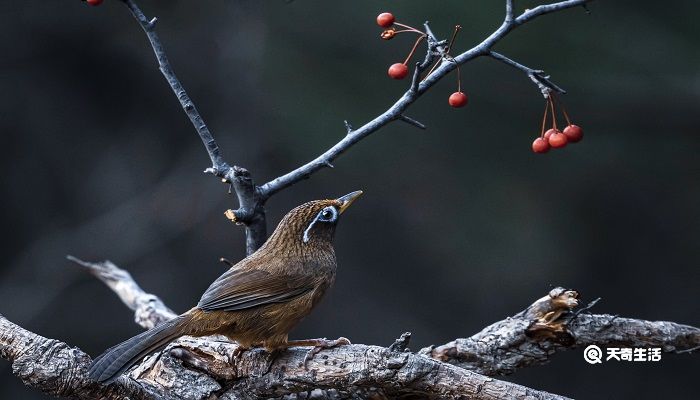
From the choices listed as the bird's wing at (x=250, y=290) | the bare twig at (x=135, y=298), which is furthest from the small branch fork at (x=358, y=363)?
the bare twig at (x=135, y=298)

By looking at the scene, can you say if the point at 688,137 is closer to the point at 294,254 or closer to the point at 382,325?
the point at 382,325

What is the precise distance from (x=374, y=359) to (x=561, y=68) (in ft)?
14.8

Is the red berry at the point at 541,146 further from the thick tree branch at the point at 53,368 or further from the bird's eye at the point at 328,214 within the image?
the thick tree branch at the point at 53,368

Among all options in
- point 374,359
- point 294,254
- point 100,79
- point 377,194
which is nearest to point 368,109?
point 377,194

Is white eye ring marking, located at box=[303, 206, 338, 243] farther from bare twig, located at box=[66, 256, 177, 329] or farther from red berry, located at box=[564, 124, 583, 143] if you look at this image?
red berry, located at box=[564, 124, 583, 143]

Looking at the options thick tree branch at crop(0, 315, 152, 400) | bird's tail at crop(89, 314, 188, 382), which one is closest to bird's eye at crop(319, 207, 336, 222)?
bird's tail at crop(89, 314, 188, 382)

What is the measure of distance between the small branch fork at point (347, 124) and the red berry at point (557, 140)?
267mm

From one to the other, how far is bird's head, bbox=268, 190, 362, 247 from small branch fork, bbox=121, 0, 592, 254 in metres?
0.11

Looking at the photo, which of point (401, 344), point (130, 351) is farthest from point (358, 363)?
point (130, 351)

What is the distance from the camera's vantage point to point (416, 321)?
8633 mm

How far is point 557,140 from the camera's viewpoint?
392 centimetres

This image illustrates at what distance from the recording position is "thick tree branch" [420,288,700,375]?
3.99m

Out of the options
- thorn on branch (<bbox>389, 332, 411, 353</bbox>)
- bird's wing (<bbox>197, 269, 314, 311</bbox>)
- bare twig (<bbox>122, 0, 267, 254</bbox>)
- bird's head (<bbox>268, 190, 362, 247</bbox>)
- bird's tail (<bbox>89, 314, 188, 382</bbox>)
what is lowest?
thorn on branch (<bbox>389, 332, 411, 353</bbox>)

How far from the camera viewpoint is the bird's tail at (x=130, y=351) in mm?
3314
